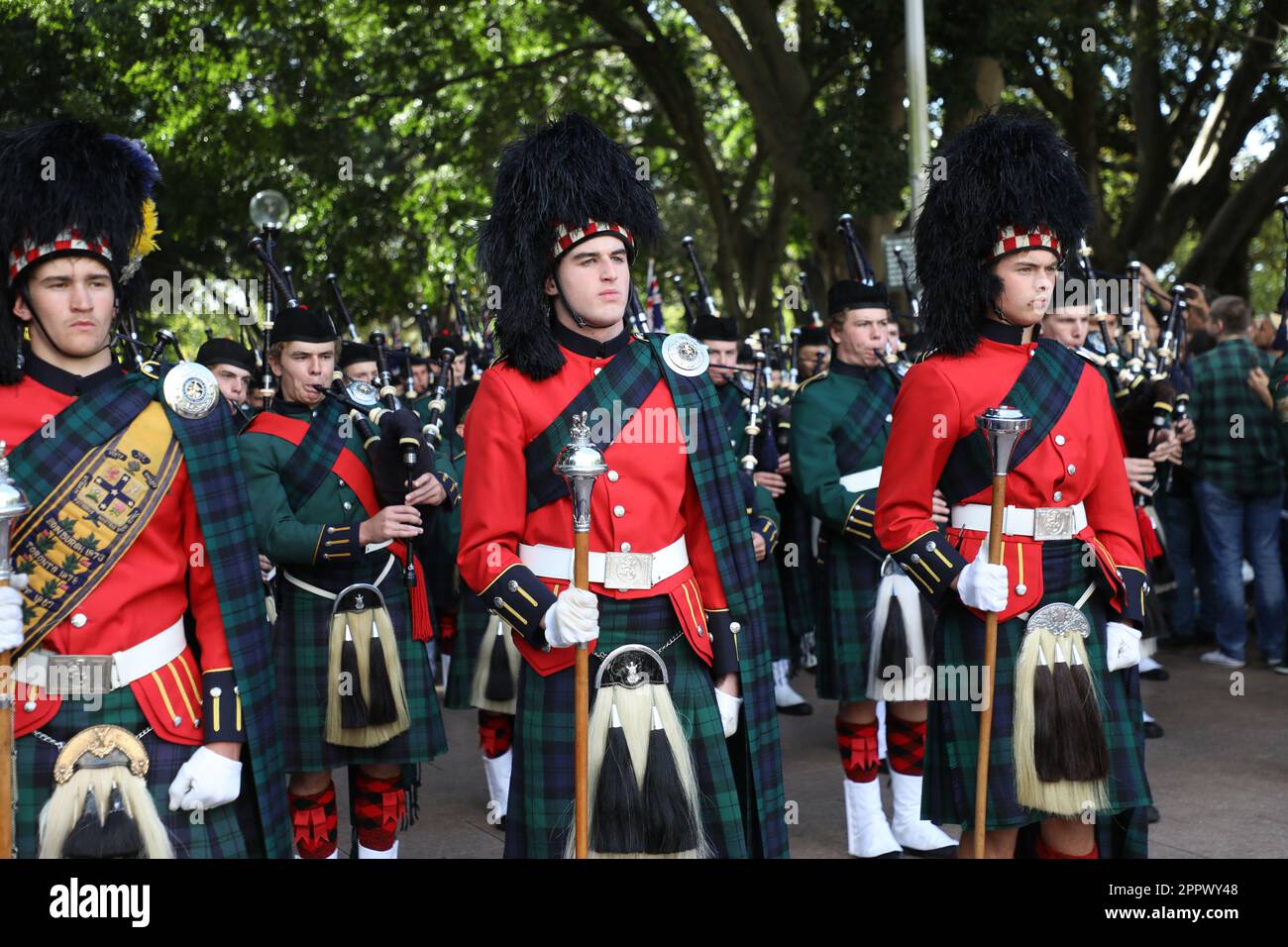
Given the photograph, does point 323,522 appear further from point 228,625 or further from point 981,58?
point 981,58

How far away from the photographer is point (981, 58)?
1170 centimetres

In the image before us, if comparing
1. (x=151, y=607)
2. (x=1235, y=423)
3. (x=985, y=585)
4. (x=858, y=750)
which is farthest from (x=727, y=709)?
(x=1235, y=423)

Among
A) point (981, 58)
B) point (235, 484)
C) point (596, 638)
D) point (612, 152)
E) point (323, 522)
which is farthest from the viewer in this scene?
point (981, 58)

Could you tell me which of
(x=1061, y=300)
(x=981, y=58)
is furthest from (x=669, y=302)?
(x=1061, y=300)

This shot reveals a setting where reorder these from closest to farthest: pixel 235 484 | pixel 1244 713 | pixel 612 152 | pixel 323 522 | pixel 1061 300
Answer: pixel 235 484 → pixel 612 152 → pixel 323 522 → pixel 1061 300 → pixel 1244 713

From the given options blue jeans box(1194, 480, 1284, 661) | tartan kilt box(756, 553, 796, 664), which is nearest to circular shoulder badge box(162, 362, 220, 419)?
tartan kilt box(756, 553, 796, 664)

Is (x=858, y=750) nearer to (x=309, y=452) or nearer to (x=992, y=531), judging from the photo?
(x=992, y=531)

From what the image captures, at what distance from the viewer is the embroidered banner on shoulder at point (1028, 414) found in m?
3.71

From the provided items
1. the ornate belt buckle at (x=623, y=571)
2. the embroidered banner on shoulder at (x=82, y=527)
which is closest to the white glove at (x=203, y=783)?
the embroidered banner on shoulder at (x=82, y=527)

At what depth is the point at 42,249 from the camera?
2.92 meters

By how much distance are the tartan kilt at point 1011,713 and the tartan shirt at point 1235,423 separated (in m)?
4.60

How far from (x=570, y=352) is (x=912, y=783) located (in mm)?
2563

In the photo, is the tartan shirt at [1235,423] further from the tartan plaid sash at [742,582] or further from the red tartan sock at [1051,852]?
the tartan plaid sash at [742,582]

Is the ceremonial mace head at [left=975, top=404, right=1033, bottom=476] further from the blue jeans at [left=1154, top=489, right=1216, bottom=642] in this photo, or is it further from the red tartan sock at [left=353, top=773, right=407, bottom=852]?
the blue jeans at [left=1154, top=489, right=1216, bottom=642]
